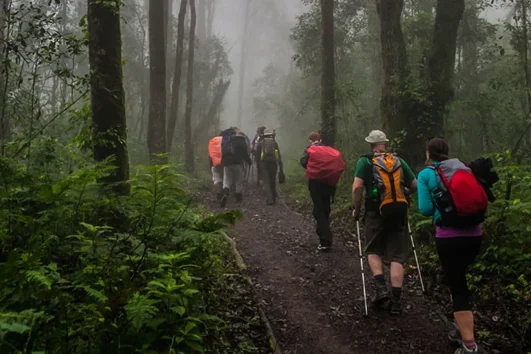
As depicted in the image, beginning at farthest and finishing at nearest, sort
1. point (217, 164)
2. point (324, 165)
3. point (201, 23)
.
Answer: point (201, 23)
point (217, 164)
point (324, 165)

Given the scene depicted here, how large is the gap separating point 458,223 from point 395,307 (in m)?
1.62

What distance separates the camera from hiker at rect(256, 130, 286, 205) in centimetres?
1239

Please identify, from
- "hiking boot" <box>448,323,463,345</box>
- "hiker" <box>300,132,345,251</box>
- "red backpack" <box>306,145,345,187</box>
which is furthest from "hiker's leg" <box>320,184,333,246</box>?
"hiking boot" <box>448,323,463,345</box>

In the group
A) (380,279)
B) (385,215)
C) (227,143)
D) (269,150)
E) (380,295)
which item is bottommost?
(380,295)

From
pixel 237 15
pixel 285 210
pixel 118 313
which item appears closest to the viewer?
pixel 118 313

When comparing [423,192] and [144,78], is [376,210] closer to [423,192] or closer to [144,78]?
[423,192]

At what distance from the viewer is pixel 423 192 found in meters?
4.43

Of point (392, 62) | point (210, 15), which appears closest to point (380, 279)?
point (392, 62)

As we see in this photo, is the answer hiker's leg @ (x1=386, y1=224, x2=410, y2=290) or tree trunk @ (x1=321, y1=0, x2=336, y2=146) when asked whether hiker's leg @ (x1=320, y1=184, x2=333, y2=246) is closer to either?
hiker's leg @ (x1=386, y1=224, x2=410, y2=290)

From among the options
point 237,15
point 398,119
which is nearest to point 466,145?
point 398,119

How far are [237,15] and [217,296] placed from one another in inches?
2576

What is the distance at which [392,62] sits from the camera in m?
9.72

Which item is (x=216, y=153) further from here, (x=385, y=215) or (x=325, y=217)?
(x=385, y=215)

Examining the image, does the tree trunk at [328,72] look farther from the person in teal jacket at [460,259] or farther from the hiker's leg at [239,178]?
the person in teal jacket at [460,259]
